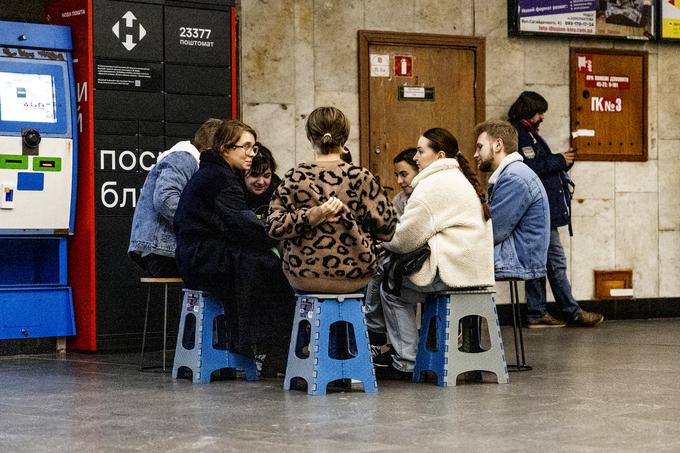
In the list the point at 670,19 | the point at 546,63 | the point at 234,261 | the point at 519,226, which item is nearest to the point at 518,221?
the point at 519,226

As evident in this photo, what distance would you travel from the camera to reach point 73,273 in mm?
8453

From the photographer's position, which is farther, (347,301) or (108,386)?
(108,386)

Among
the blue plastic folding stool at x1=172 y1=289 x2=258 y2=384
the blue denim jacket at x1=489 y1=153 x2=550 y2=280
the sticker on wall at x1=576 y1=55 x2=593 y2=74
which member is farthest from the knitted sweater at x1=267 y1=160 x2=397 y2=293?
the sticker on wall at x1=576 y1=55 x2=593 y2=74

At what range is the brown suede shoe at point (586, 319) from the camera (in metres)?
10.1

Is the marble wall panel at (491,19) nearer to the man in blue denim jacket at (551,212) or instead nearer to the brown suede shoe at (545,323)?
the man in blue denim jacket at (551,212)

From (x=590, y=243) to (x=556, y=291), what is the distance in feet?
2.68

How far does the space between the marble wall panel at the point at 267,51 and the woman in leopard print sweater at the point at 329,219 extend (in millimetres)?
3384

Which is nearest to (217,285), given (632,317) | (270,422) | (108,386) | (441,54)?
(108,386)

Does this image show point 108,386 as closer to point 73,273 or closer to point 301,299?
point 301,299

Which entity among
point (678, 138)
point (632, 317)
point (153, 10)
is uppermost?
point (153, 10)

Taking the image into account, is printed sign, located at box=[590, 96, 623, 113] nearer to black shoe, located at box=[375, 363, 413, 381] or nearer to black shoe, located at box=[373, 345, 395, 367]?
black shoe, located at box=[373, 345, 395, 367]

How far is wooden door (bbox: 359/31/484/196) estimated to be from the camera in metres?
9.86

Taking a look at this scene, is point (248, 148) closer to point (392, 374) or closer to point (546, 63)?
point (392, 374)

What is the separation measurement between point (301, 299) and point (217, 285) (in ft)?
2.16
